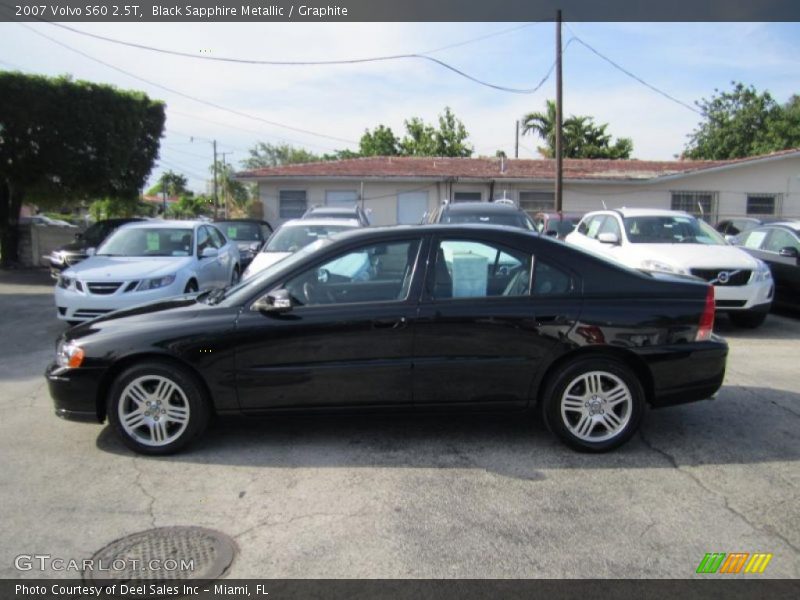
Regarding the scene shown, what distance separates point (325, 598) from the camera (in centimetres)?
287

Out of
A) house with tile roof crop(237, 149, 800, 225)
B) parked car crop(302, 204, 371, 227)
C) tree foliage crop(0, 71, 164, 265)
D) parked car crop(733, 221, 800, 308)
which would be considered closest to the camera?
parked car crop(733, 221, 800, 308)

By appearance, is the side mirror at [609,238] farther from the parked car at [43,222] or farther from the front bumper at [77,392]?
the parked car at [43,222]

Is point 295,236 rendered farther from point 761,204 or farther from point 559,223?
point 761,204

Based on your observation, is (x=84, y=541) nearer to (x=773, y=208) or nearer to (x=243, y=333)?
(x=243, y=333)

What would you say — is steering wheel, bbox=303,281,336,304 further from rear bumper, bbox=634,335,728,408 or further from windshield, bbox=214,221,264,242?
windshield, bbox=214,221,264,242

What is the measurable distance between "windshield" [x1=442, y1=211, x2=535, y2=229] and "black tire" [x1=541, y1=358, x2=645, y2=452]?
253 inches

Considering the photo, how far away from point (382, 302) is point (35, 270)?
1701cm

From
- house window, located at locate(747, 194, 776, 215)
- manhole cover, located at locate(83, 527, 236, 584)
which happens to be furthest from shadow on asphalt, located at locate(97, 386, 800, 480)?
house window, located at locate(747, 194, 776, 215)

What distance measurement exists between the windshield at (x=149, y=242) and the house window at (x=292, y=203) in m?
14.0

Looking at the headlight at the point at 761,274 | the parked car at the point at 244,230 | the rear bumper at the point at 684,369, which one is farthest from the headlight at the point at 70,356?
the parked car at the point at 244,230

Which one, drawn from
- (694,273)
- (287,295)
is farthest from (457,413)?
(694,273)

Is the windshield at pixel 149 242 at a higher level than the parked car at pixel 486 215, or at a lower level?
lower

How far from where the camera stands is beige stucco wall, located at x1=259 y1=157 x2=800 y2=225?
945 inches

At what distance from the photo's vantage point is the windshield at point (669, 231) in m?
9.70
